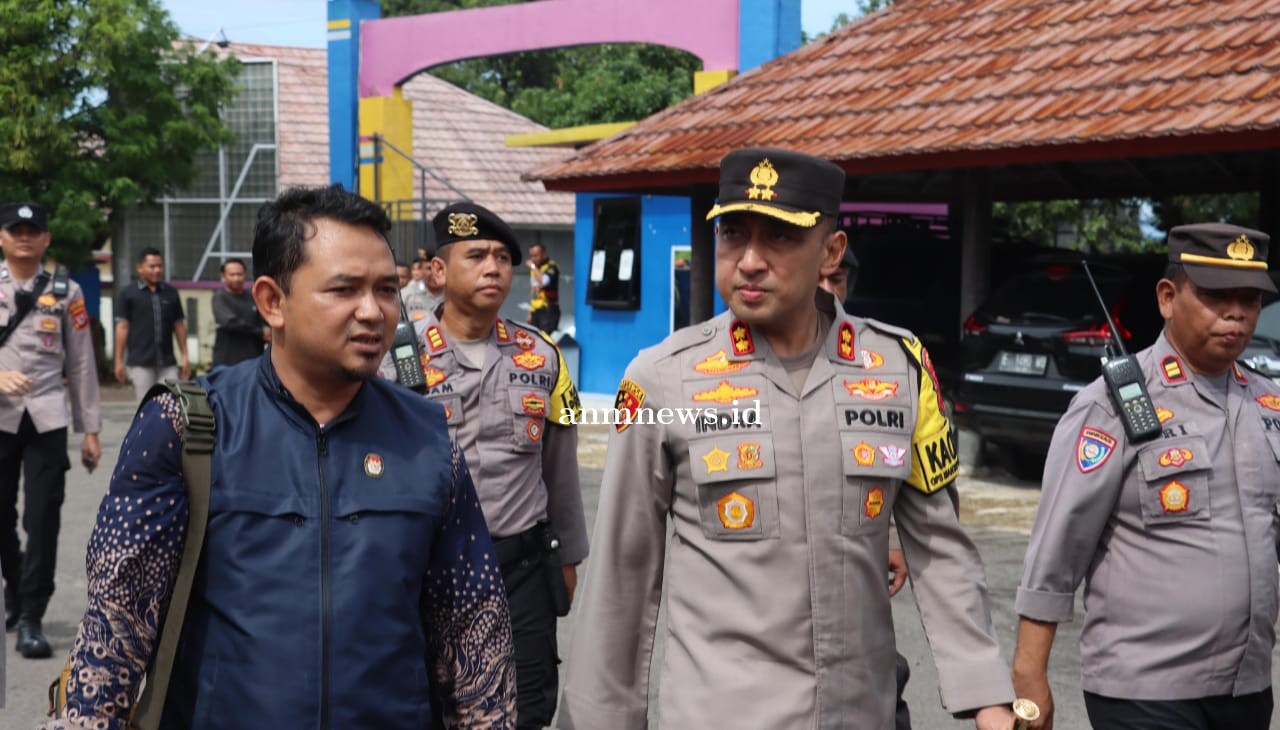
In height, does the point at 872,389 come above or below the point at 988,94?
below

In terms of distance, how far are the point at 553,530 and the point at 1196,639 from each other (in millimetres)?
2223

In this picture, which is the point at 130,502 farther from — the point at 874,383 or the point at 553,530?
the point at 553,530

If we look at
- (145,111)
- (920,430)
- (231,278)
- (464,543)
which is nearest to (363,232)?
(464,543)

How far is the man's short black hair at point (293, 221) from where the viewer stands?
2.73 m

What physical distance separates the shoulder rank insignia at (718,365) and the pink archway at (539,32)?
558 inches

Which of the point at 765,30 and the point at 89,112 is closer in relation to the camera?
the point at 765,30

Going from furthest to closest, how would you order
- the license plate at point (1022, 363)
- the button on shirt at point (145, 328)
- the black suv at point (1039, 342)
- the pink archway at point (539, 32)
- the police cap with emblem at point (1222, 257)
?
the pink archway at point (539, 32)
the button on shirt at point (145, 328)
the license plate at point (1022, 363)
the black suv at point (1039, 342)
the police cap with emblem at point (1222, 257)

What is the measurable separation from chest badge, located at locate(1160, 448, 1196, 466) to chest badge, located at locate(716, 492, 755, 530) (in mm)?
1323

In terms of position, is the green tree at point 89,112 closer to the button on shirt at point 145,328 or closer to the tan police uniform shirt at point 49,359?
the button on shirt at point 145,328

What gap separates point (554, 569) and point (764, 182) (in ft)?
7.41

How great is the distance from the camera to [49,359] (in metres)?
7.47

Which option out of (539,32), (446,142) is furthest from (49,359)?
(446,142)

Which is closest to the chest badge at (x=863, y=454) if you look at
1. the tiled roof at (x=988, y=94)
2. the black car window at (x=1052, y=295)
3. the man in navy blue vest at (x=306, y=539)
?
the man in navy blue vest at (x=306, y=539)

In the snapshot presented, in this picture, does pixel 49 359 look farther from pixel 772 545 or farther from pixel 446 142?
pixel 446 142
